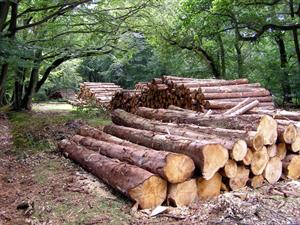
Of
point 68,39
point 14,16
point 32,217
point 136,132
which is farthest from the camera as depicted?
point 68,39

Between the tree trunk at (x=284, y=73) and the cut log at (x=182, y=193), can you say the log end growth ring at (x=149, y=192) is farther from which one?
the tree trunk at (x=284, y=73)

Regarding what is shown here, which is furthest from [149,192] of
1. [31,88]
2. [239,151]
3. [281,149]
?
[31,88]

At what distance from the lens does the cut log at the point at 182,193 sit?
14.4ft

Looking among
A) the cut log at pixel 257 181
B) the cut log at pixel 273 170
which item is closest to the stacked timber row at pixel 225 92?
the cut log at pixel 273 170

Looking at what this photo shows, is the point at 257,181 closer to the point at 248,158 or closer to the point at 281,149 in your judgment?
the point at 248,158

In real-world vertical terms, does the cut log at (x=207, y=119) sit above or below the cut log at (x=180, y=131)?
above

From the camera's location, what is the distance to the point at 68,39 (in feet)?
48.4

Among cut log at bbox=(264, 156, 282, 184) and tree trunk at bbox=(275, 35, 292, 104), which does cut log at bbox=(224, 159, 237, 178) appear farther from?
tree trunk at bbox=(275, 35, 292, 104)

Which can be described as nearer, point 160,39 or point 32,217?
point 32,217

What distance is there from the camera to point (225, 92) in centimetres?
983

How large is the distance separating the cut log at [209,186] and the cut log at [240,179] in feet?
0.68

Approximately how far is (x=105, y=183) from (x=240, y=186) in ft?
6.34

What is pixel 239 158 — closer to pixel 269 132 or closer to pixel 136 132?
pixel 269 132

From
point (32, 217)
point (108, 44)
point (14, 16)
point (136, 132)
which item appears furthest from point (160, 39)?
point (32, 217)
